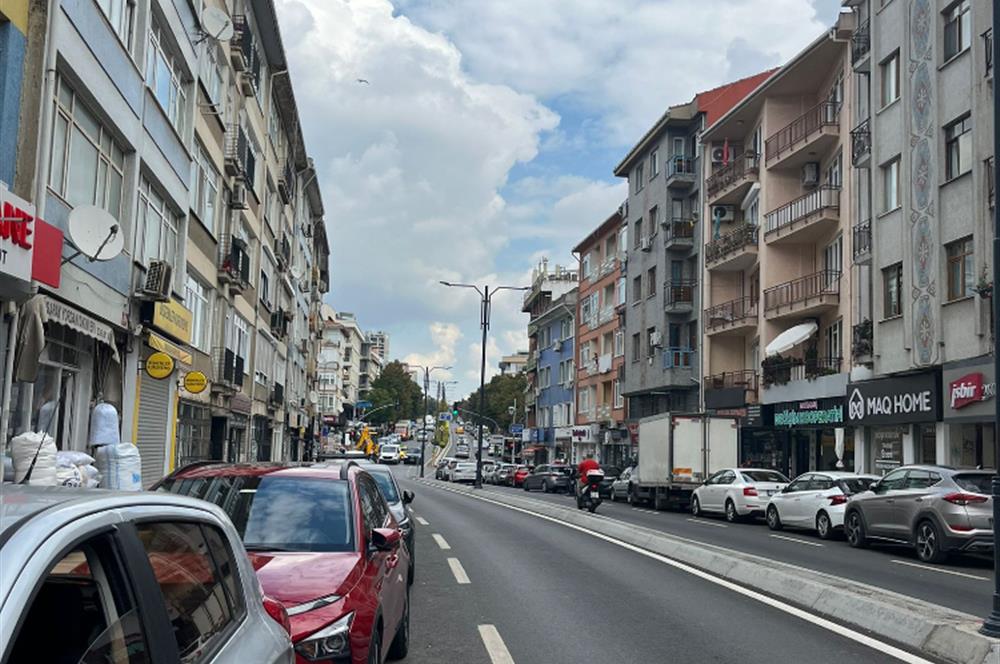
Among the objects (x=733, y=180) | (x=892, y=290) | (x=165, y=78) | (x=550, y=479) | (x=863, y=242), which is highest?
(x=733, y=180)

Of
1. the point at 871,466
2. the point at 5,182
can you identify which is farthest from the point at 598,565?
the point at 871,466

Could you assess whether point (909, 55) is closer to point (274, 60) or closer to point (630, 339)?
point (274, 60)

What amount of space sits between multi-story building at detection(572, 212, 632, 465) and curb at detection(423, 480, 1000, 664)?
136 feet

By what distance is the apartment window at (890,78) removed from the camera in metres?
27.5

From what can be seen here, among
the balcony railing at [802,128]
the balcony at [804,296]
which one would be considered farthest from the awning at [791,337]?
the balcony railing at [802,128]

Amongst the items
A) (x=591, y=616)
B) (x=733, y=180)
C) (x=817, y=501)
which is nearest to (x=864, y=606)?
(x=591, y=616)

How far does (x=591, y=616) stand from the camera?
977 cm

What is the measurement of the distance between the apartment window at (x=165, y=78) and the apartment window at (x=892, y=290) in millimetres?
19103

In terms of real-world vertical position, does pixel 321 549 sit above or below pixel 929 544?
above

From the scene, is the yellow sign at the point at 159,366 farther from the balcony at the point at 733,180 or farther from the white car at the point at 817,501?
the balcony at the point at 733,180

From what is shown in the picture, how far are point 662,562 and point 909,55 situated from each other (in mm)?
18130

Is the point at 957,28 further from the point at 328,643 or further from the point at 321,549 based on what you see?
the point at 328,643

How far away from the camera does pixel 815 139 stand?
1321 inches

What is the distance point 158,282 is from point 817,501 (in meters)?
14.7
